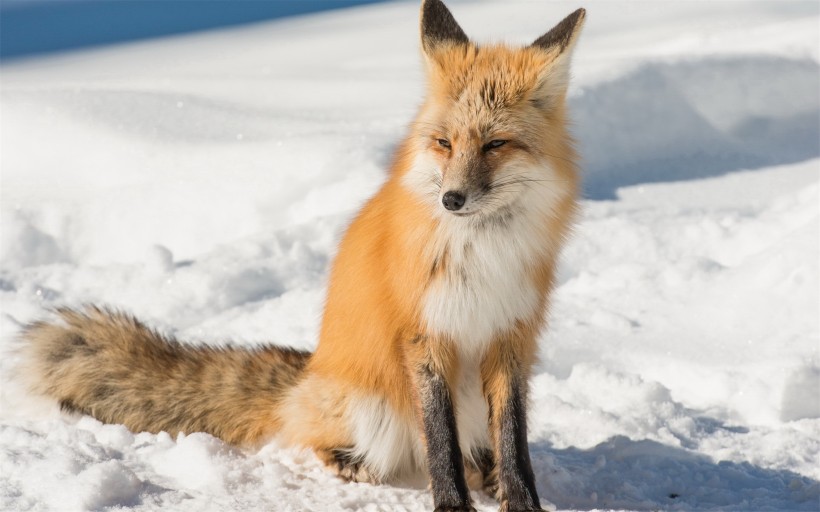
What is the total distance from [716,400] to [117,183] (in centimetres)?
410

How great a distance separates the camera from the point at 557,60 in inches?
124

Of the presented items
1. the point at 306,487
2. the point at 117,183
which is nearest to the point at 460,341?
the point at 306,487

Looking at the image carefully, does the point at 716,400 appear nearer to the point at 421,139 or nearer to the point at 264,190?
the point at 421,139

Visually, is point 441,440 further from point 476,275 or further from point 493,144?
point 493,144

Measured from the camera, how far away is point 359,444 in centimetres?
346

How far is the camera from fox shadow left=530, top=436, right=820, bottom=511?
11.6 ft

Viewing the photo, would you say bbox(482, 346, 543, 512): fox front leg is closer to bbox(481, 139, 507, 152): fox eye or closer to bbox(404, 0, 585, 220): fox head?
bbox(404, 0, 585, 220): fox head

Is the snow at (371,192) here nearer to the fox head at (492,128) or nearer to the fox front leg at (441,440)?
the fox front leg at (441,440)

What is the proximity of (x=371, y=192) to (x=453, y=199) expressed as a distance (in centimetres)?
340

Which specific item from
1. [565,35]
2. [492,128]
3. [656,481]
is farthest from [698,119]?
[492,128]

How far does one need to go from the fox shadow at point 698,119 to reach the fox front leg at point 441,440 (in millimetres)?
4295

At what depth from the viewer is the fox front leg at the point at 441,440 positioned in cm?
310

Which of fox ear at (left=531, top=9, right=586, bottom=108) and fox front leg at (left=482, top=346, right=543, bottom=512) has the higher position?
fox ear at (left=531, top=9, right=586, bottom=108)

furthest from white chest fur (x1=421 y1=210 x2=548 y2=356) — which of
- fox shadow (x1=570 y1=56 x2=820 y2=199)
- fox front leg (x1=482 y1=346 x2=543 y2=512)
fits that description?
fox shadow (x1=570 y1=56 x2=820 y2=199)
